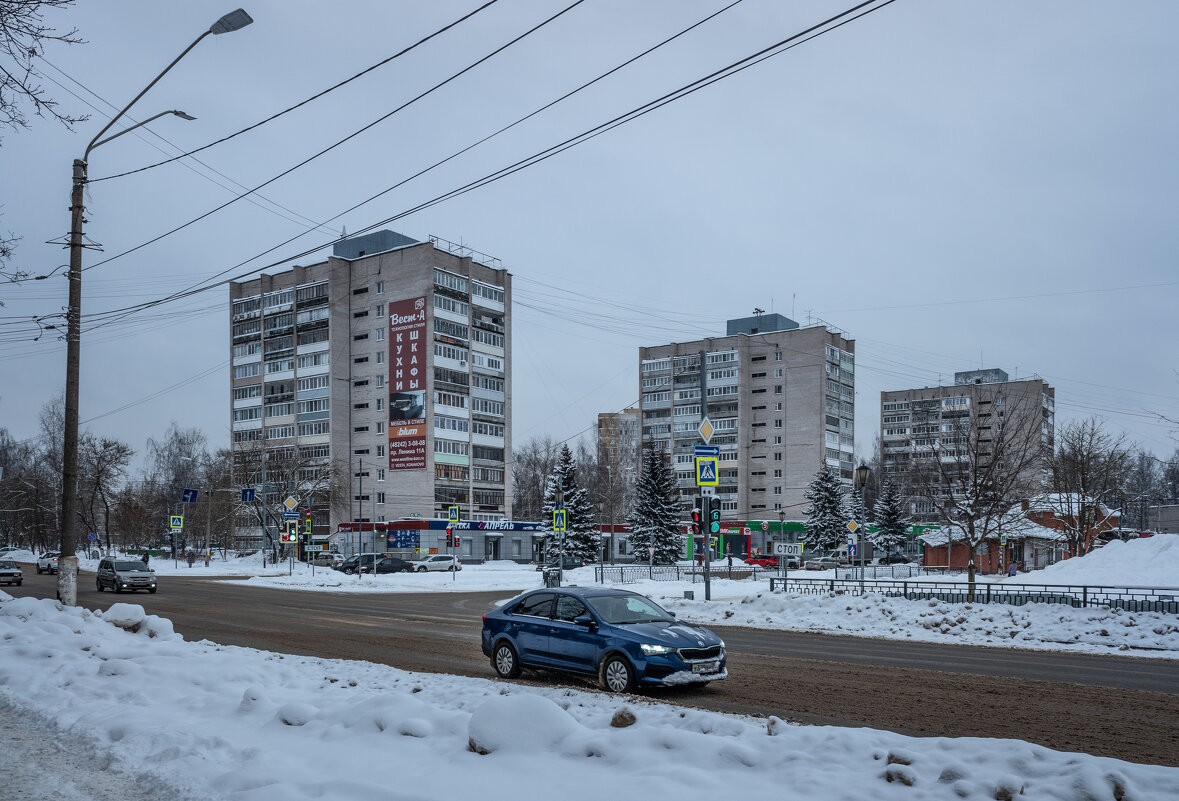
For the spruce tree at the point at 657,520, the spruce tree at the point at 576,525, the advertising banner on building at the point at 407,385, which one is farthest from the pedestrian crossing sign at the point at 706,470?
the advertising banner on building at the point at 407,385

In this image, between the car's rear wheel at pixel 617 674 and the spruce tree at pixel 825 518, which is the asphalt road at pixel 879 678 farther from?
the spruce tree at pixel 825 518

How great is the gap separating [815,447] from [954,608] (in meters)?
96.8

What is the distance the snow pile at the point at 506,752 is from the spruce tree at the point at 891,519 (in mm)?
83792

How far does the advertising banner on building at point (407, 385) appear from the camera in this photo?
90812 mm

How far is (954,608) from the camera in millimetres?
24828

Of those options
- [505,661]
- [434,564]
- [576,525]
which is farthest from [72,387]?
[576,525]

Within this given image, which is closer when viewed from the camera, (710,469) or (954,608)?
(954,608)

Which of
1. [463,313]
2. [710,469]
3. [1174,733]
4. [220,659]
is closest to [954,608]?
[710,469]

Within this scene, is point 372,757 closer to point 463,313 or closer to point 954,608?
point 954,608

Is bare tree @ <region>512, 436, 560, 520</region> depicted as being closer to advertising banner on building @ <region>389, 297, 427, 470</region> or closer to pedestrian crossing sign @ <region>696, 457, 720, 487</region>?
advertising banner on building @ <region>389, 297, 427, 470</region>

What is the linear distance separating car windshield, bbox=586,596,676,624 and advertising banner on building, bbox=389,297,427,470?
256 ft

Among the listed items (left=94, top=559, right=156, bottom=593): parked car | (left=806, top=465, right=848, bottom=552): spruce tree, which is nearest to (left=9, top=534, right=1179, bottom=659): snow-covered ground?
(left=94, top=559, right=156, bottom=593): parked car

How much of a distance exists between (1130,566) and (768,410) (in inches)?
3578

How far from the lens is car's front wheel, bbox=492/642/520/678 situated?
1416 cm
